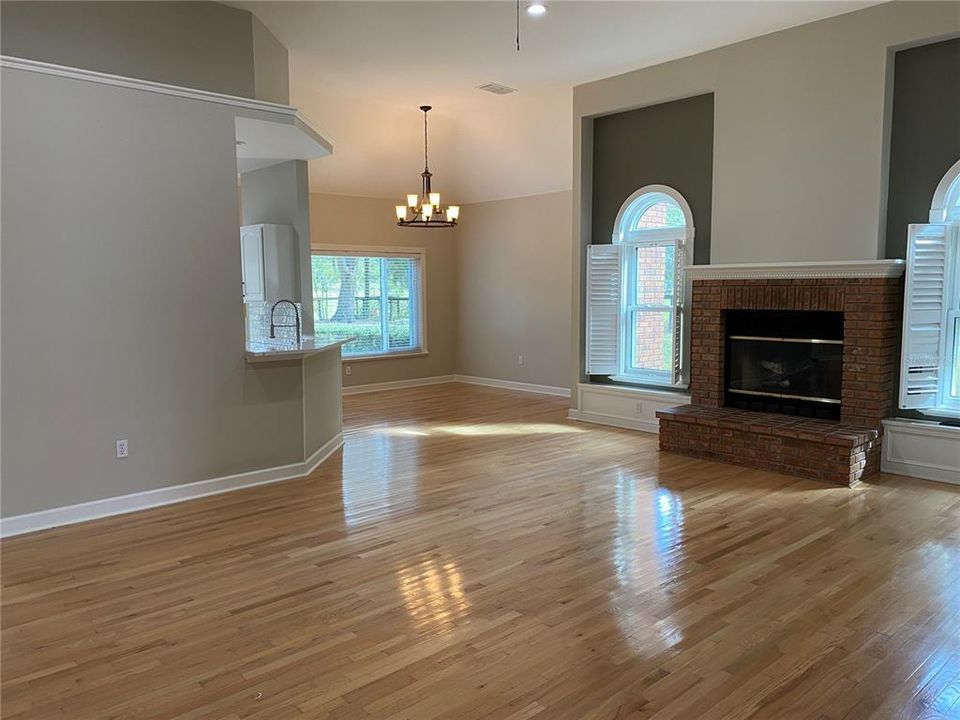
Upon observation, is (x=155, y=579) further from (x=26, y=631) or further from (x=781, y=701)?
(x=781, y=701)

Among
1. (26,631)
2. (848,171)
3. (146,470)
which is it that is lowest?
(26,631)

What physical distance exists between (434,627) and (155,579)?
1.54 metres

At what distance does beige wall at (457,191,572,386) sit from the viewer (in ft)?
29.9

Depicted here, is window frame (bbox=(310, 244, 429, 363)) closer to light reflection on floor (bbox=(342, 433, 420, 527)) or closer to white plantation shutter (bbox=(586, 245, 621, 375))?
light reflection on floor (bbox=(342, 433, 420, 527))

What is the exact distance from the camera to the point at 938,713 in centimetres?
231

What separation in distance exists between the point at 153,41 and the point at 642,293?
4.74m

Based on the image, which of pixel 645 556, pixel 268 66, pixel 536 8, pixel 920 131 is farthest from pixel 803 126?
pixel 268 66

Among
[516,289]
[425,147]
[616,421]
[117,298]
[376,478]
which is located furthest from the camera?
[516,289]

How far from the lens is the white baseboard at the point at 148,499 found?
13.5ft

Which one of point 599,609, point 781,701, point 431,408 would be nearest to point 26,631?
point 599,609

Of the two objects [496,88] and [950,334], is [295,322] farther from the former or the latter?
[950,334]

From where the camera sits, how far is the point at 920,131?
16.6ft

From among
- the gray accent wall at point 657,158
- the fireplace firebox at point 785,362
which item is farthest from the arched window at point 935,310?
the gray accent wall at point 657,158

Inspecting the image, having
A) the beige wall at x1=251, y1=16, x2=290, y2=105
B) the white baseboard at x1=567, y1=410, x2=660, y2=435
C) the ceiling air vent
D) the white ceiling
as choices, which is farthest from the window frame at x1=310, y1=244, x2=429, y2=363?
the beige wall at x1=251, y1=16, x2=290, y2=105
